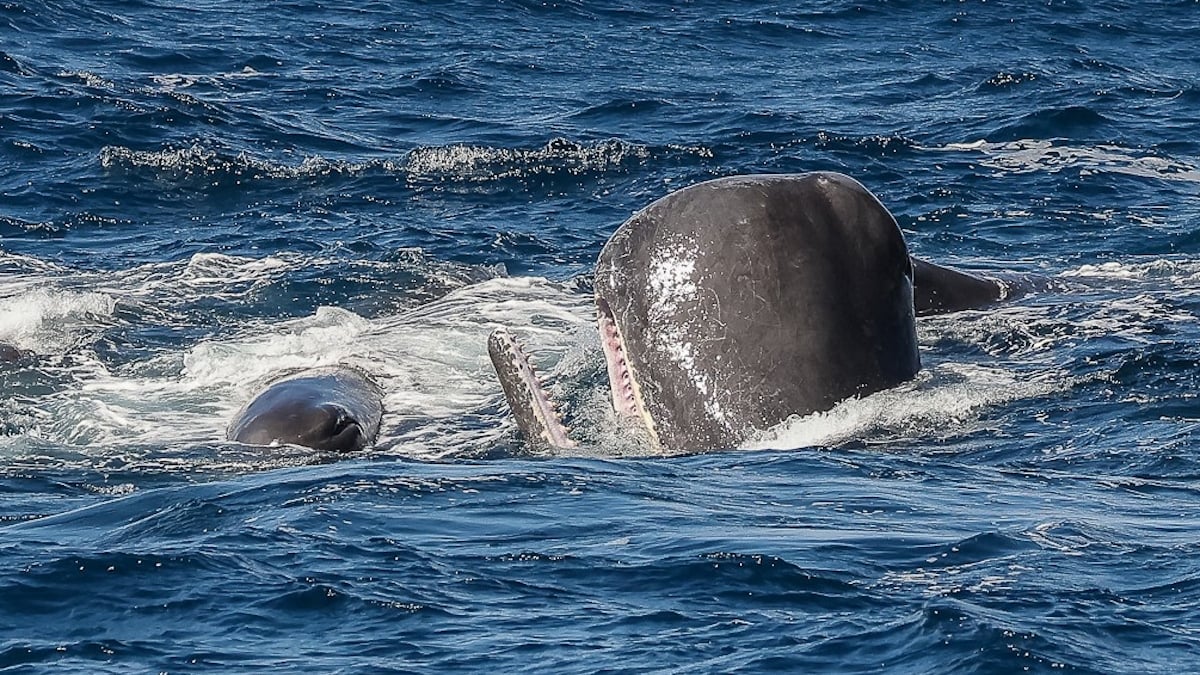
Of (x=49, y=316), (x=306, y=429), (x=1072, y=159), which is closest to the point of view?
(x=306, y=429)

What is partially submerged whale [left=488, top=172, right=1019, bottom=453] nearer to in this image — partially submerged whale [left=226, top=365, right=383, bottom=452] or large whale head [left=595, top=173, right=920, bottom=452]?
large whale head [left=595, top=173, right=920, bottom=452]

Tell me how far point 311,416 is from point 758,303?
3773 millimetres

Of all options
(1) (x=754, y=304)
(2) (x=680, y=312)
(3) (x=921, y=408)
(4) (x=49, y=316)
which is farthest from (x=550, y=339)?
(1) (x=754, y=304)

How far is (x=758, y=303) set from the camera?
11.6 m

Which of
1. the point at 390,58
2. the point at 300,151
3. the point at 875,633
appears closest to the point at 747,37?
the point at 390,58

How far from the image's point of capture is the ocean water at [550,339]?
8398mm

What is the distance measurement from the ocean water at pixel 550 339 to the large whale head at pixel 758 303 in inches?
11.8

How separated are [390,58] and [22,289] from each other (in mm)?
12959

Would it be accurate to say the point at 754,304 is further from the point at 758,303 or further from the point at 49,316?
the point at 49,316

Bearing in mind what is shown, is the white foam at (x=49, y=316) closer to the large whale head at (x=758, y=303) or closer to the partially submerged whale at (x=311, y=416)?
the partially submerged whale at (x=311, y=416)

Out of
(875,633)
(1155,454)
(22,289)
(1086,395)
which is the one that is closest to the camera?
(875,633)

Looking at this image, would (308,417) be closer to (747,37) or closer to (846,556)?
(846,556)

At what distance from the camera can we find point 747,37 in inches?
1321

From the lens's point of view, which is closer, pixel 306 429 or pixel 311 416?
pixel 306 429
